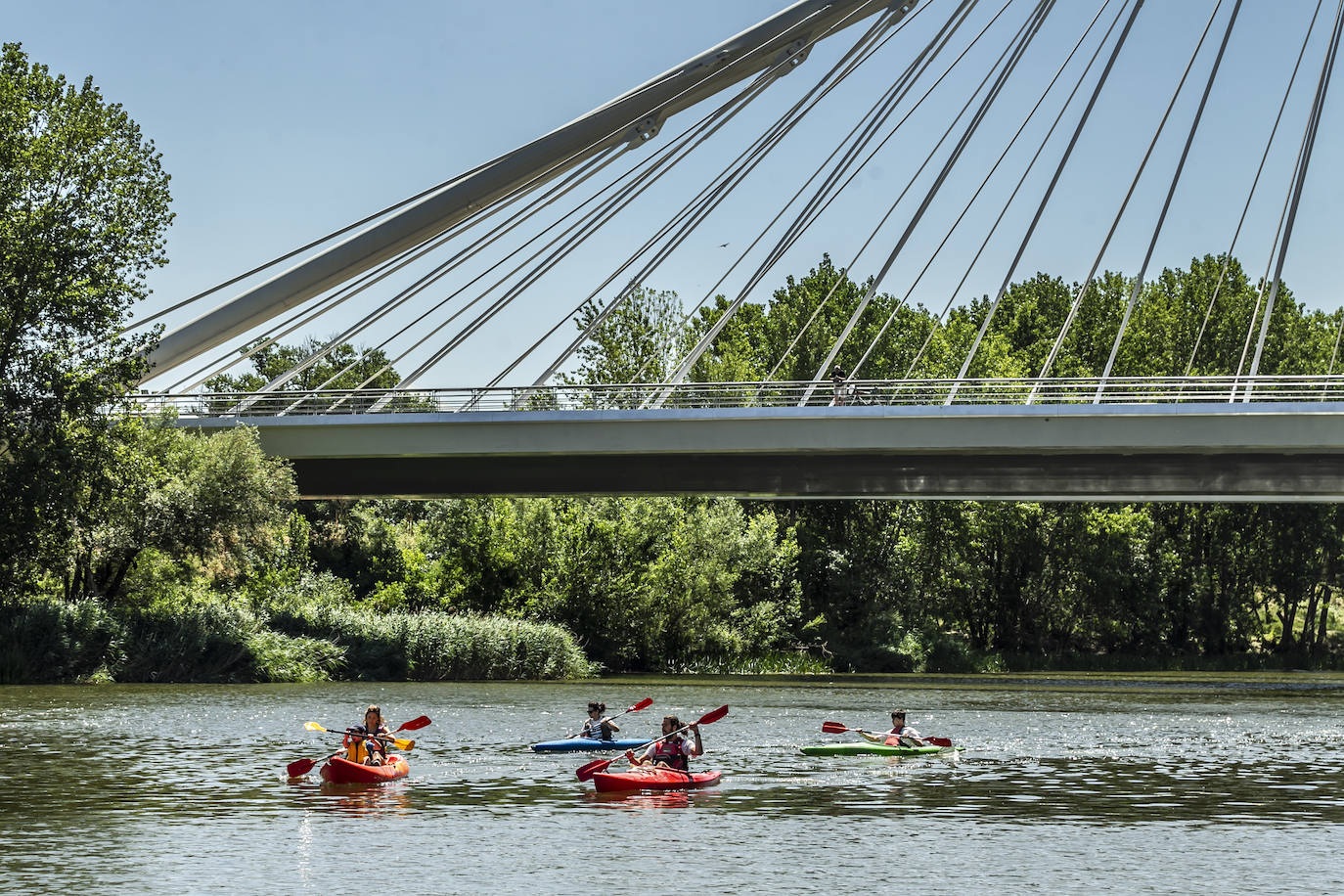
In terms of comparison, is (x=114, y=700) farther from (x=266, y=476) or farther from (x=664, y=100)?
(x=664, y=100)

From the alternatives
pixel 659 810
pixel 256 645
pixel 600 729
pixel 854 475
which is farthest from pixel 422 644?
pixel 659 810

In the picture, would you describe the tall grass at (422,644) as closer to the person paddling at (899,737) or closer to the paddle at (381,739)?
the paddle at (381,739)

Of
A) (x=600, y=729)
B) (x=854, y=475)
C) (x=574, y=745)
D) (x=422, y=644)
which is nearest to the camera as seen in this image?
(x=574, y=745)

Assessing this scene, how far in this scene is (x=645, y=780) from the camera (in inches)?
800

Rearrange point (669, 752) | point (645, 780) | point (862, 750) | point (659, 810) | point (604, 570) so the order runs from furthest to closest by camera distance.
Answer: point (604, 570), point (862, 750), point (669, 752), point (645, 780), point (659, 810)

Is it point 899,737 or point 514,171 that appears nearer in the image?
point 899,737

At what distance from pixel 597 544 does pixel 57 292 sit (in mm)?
22529

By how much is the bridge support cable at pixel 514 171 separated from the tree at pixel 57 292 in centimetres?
259

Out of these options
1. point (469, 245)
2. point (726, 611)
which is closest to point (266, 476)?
point (469, 245)

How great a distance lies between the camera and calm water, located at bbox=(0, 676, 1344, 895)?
13.9 meters

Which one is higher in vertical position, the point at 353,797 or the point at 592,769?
the point at 592,769

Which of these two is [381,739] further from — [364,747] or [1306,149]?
[1306,149]

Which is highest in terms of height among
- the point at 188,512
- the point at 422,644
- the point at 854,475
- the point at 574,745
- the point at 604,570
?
the point at 854,475

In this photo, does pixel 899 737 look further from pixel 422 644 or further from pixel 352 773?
pixel 422 644
